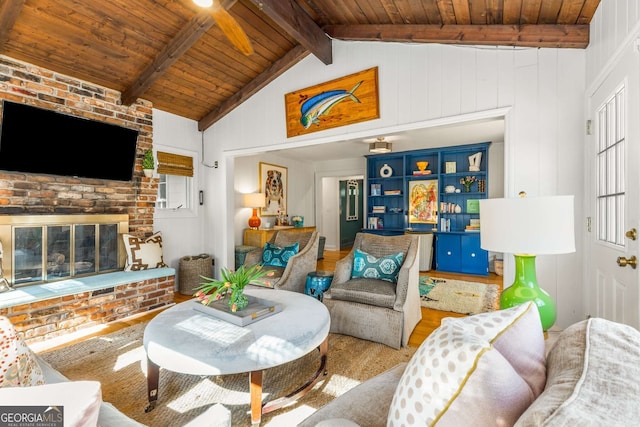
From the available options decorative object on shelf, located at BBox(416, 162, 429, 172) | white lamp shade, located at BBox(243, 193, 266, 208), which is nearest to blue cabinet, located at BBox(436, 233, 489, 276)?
decorative object on shelf, located at BBox(416, 162, 429, 172)

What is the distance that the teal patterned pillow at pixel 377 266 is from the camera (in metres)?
2.93

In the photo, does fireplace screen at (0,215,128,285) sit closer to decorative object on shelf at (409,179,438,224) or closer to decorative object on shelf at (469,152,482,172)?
decorative object on shelf at (409,179,438,224)

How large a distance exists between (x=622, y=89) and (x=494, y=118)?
109 centimetres

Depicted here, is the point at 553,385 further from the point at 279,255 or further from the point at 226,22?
the point at 279,255

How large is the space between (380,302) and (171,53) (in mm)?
3129

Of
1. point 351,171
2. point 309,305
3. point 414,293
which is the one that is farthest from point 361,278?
point 351,171

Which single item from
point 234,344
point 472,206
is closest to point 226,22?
point 234,344

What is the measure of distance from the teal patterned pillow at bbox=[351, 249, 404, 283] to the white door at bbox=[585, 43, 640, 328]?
4.56 feet

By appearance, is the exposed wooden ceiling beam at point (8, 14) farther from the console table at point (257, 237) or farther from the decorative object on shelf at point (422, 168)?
A: the decorative object on shelf at point (422, 168)

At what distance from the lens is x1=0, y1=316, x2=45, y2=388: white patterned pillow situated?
2.92ft

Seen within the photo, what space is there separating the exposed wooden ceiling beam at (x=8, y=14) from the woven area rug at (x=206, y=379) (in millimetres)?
2627

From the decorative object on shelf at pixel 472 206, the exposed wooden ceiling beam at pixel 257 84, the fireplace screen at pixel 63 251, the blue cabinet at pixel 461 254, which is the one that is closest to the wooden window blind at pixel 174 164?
the exposed wooden ceiling beam at pixel 257 84

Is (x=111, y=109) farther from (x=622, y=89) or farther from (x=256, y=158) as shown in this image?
(x=622, y=89)

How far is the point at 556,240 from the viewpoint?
Result: 61.6 inches
